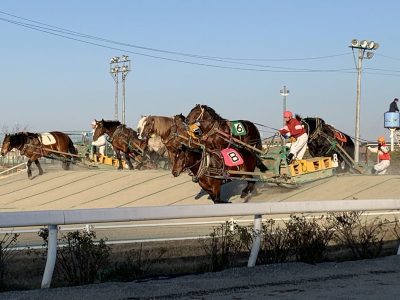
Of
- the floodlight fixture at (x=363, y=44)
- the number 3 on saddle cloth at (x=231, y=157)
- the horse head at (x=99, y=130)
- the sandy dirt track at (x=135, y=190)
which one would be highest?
the floodlight fixture at (x=363, y=44)

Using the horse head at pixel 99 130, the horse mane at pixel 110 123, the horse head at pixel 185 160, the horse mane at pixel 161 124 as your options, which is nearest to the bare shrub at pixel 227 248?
the horse head at pixel 185 160

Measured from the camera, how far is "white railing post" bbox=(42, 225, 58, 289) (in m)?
7.77

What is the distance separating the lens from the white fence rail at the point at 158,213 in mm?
7766

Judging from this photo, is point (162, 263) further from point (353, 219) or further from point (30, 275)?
point (353, 219)

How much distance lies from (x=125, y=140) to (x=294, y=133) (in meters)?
10.5

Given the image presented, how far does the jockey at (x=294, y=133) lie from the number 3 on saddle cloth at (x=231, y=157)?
6.22 ft

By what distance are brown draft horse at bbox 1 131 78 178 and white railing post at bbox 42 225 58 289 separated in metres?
24.4

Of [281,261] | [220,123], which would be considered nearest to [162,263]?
[281,261]

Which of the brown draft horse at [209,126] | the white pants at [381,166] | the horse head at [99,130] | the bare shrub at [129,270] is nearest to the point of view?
the bare shrub at [129,270]

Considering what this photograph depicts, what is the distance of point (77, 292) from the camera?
24.5 ft

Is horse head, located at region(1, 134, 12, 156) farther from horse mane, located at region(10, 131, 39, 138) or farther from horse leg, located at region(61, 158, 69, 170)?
horse leg, located at region(61, 158, 69, 170)

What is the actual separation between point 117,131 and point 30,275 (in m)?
20.1

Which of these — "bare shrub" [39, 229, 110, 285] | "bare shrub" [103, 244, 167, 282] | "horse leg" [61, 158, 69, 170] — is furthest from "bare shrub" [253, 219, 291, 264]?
"horse leg" [61, 158, 69, 170]

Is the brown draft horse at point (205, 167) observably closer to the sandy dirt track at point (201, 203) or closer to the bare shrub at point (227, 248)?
the sandy dirt track at point (201, 203)
